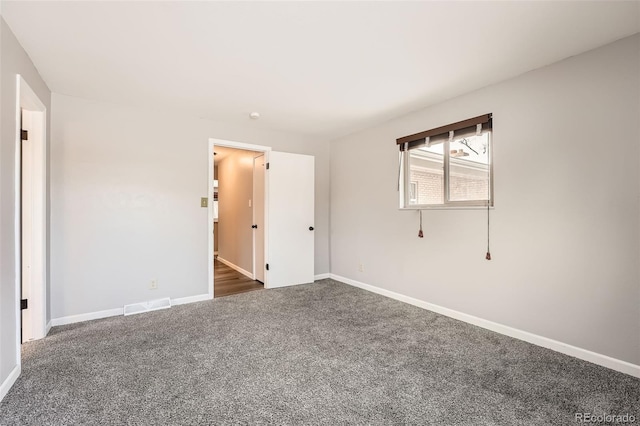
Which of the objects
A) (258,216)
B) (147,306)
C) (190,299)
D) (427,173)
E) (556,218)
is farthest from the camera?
(258,216)

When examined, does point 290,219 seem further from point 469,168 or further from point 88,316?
point 88,316

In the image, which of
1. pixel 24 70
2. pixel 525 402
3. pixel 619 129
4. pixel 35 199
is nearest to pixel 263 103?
pixel 24 70

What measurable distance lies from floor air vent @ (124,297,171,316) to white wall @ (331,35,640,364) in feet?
10.1

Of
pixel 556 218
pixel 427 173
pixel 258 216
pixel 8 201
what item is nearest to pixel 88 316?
pixel 8 201

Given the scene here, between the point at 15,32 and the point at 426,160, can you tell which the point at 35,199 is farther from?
the point at 426,160

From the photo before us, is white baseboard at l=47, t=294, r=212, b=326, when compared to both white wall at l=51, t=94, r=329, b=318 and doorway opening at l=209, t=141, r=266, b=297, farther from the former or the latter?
doorway opening at l=209, t=141, r=266, b=297

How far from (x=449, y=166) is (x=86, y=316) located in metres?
4.30

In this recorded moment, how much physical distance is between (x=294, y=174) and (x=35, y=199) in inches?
117

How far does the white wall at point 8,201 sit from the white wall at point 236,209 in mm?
3152

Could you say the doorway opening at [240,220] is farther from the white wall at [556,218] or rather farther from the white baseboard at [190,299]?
the white wall at [556,218]

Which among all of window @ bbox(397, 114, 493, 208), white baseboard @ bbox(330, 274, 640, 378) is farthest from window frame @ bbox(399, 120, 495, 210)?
white baseboard @ bbox(330, 274, 640, 378)

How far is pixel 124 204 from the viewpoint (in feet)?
11.1

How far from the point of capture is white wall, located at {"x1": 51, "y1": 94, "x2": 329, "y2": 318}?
10.1 ft

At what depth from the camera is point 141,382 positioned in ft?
6.47
